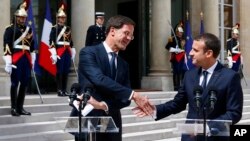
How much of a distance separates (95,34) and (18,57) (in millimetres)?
3055

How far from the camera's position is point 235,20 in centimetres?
2114

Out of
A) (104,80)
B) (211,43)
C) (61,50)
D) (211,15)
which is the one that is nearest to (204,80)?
(211,43)

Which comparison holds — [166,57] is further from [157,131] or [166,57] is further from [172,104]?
[172,104]

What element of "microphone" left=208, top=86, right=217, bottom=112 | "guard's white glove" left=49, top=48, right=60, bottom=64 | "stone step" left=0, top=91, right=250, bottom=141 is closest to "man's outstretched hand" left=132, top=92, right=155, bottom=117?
"microphone" left=208, top=86, right=217, bottom=112

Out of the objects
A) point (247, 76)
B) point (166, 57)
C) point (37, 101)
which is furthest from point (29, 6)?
point (247, 76)

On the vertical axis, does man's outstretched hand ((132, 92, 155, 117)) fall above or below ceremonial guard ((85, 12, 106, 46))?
below

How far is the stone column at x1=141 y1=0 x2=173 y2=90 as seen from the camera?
16188 mm

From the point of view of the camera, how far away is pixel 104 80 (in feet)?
13.0

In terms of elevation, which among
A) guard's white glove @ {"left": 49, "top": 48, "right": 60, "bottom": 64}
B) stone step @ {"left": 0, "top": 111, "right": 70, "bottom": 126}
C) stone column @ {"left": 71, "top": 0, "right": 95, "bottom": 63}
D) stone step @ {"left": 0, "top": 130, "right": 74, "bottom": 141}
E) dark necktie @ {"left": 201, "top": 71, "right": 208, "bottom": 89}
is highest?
stone column @ {"left": 71, "top": 0, "right": 95, "bottom": 63}

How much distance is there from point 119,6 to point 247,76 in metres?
5.77

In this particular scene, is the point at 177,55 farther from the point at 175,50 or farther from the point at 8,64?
the point at 8,64

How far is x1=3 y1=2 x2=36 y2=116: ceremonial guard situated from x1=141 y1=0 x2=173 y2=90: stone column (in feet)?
22.7

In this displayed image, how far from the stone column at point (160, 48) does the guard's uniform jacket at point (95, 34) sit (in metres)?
4.03

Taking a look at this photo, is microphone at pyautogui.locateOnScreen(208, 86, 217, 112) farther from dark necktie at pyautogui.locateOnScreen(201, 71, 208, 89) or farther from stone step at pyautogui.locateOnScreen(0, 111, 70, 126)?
stone step at pyautogui.locateOnScreen(0, 111, 70, 126)
